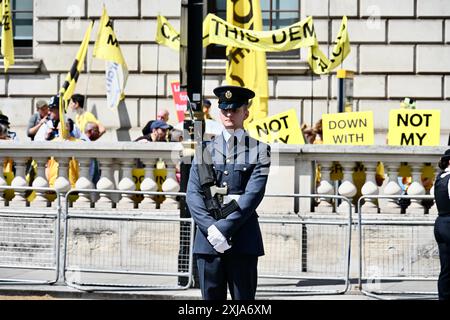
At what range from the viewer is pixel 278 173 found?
1312cm

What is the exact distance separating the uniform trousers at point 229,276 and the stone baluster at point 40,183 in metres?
5.68

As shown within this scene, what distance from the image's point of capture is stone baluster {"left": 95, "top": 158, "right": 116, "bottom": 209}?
1346 centimetres

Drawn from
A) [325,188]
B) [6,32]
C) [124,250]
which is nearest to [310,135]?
[325,188]

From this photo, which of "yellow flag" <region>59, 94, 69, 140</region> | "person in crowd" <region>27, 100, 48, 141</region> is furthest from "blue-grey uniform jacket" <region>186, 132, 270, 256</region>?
"person in crowd" <region>27, 100, 48, 141</region>

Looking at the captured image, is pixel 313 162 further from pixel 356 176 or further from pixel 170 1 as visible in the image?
pixel 170 1

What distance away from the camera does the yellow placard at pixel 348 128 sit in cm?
1360

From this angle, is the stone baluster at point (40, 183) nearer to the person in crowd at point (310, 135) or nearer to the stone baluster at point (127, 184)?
the stone baluster at point (127, 184)

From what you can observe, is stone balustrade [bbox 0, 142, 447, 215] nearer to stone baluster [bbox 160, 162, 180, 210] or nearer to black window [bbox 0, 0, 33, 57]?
stone baluster [bbox 160, 162, 180, 210]

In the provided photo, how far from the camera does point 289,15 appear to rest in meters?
21.5

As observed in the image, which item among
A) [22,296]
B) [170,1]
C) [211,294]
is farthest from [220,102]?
[170,1]

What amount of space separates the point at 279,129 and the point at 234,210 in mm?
5497

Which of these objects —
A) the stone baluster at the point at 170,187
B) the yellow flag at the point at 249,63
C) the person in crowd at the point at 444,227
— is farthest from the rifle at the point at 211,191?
the yellow flag at the point at 249,63

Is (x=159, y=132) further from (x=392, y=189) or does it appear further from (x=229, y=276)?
(x=229, y=276)

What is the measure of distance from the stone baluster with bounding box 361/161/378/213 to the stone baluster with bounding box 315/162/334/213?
37 cm
